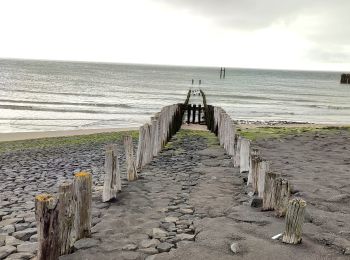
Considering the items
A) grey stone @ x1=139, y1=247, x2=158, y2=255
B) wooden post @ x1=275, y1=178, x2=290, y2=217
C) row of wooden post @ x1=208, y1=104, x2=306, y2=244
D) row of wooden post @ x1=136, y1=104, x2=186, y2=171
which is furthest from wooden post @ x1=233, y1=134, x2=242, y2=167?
grey stone @ x1=139, y1=247, x2=158, y2=255

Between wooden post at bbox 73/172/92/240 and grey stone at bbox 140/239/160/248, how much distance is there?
2.60 ft

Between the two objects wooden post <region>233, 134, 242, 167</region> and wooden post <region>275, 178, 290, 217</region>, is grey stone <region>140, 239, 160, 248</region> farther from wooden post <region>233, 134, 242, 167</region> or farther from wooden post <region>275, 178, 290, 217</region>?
wooden post <region>233, 134, 242, 167</region>

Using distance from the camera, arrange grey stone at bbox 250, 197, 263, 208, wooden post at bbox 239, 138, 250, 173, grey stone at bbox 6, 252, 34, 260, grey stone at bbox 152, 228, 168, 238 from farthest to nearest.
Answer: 1. wooden post at bbox 239, 138, 250, 173
2. grey stone at bbox 250, 197, 263, 208
3. grey stone at bbox 152, 228, 168, 238
4. grey stone at bbox 6, 252, 34, 260

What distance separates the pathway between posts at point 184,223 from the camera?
496 centimetres

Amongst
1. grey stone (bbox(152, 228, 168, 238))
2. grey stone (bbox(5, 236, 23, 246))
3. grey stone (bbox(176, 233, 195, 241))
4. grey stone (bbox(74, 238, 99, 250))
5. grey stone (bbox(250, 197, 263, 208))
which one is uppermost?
grey stone (bbox(250, 197, 263, 208))

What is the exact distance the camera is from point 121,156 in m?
12.5

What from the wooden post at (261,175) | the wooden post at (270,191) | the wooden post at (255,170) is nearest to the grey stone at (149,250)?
the wooden post at (270,191)

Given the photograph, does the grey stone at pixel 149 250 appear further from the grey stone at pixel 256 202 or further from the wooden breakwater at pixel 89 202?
the grey stone at pixel 256 202

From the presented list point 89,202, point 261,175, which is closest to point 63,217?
point 89,202

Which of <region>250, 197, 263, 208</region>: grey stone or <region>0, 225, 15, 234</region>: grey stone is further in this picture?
<region>250, 197, 263, 208</region>: grey stone

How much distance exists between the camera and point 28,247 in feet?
16.9

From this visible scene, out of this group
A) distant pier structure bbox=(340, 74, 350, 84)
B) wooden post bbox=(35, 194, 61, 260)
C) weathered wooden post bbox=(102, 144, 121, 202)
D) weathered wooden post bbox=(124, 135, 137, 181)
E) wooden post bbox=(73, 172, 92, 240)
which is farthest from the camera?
distant pier structure bbox=(340, 74, 350, 84)

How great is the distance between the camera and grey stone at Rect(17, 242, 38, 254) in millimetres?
5051

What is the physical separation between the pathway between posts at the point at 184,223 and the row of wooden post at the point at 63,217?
0.60 ft
